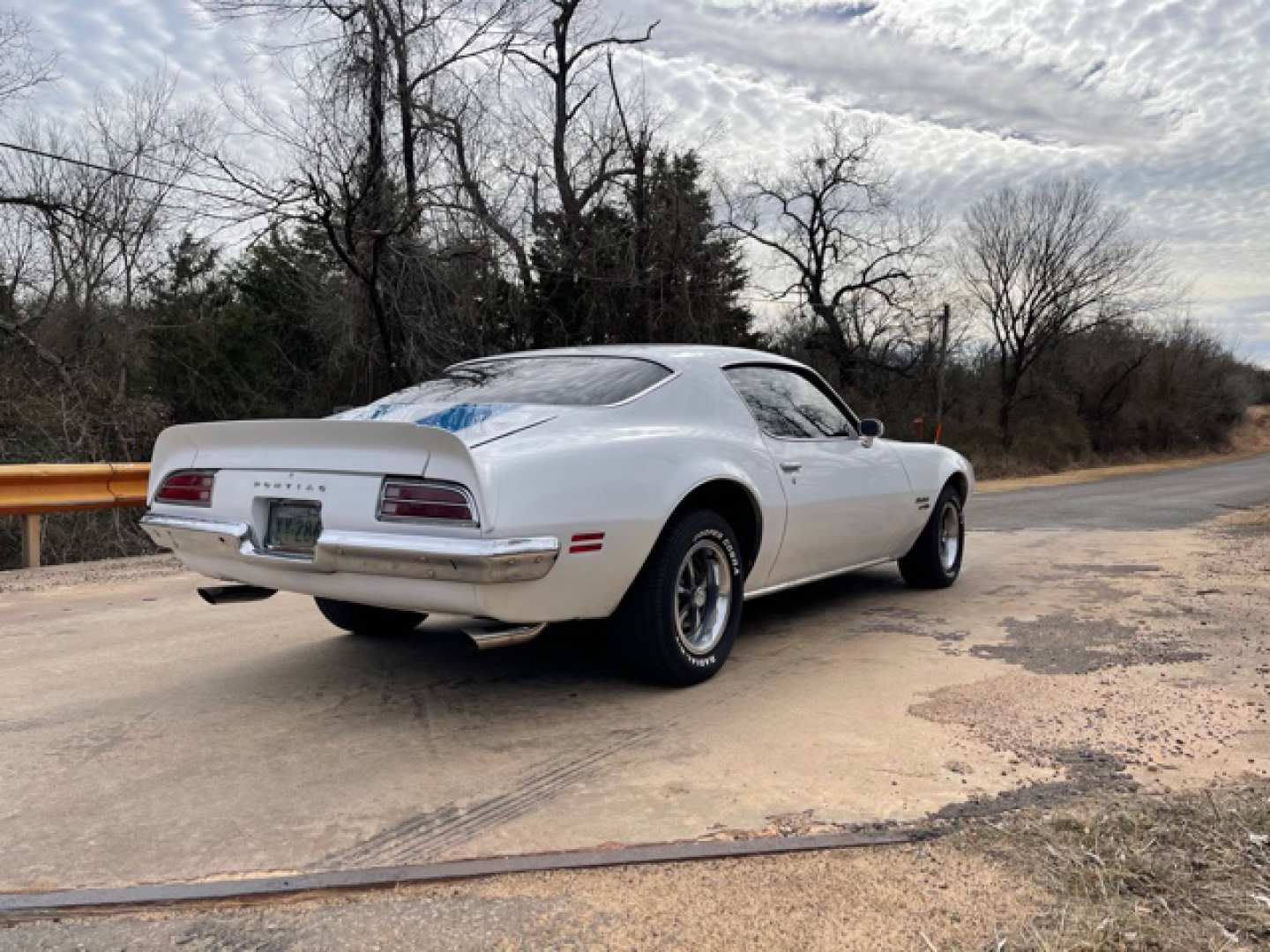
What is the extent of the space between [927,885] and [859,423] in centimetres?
342

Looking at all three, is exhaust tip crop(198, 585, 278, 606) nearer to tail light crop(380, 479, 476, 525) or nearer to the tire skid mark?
tail light crop(380, 479, 476, 525)

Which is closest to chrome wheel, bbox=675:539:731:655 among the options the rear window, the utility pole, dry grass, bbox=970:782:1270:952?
the rear window

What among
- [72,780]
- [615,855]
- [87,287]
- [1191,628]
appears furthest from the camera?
[87,287]

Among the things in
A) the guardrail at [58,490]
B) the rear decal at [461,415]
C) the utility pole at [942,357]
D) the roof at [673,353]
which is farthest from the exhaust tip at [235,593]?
the utility pole at [942,357]

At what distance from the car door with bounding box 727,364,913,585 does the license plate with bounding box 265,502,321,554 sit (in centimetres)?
210

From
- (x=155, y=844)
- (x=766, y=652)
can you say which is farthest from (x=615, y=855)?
(x=766, y=652)

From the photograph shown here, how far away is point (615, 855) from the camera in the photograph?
2369 millimetres

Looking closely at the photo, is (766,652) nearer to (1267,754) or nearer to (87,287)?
(1267,754)

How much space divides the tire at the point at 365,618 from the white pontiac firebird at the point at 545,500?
1 centimetres

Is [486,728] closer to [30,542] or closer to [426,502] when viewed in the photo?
[426,502]

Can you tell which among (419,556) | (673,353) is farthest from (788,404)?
(419,556)

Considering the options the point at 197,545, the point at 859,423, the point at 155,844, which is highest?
the point at 859,423

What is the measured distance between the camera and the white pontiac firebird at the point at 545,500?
122 inches

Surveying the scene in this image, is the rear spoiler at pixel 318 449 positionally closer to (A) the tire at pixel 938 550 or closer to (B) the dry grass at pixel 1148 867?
(B) the dry grass at pixel 1148 867
